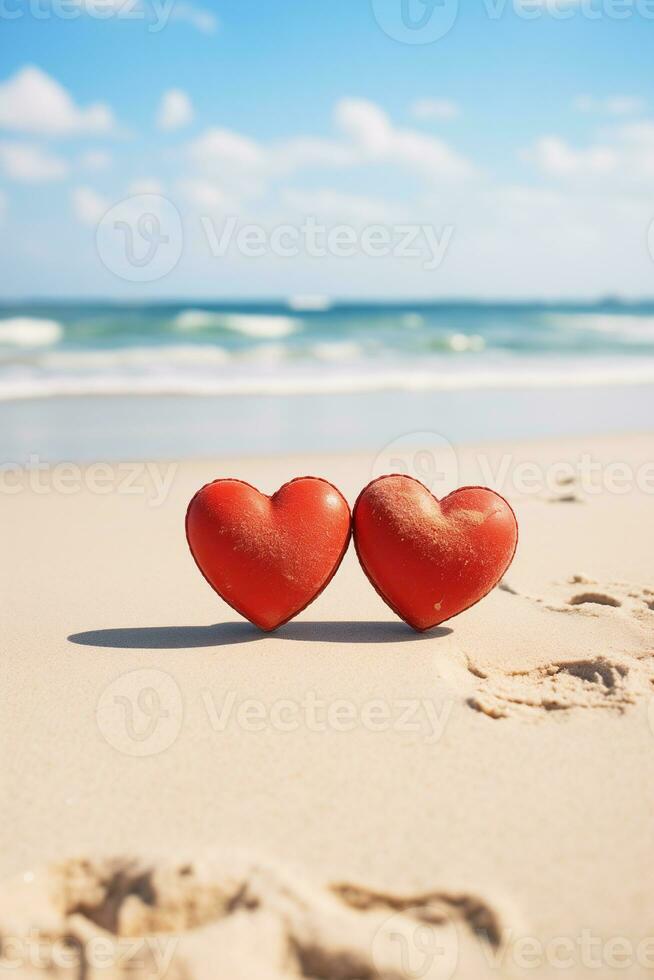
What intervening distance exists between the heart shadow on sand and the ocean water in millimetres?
3728

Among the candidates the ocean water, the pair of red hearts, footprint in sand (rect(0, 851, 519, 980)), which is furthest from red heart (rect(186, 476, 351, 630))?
the ocean water

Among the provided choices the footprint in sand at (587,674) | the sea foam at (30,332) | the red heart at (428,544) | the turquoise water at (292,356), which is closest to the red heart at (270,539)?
the red heart at (428,544)

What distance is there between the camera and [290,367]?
16359 millimetres

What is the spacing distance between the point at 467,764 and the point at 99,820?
2.95 ft

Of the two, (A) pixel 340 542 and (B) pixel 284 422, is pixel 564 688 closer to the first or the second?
(A) pixel 340 542

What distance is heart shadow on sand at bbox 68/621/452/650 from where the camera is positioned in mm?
3326

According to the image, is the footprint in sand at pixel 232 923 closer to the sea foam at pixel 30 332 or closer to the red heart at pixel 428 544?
the red heart at pixel 428 544

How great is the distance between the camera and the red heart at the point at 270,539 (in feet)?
10.5

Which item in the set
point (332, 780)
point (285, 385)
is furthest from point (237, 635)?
point (285, 385)

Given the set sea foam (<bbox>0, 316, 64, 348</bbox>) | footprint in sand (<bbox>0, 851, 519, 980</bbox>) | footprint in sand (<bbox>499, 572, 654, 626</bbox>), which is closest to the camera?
footprint in sand (<bbox>0, 851, 519, 980</bbox>)

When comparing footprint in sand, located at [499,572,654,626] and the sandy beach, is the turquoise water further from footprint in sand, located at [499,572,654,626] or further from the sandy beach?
footprint in sand, located at [499,572,654,626]

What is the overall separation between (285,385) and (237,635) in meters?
9.69

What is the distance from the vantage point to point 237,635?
3.40 meters

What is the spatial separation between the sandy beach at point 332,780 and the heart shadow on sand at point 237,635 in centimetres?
1
